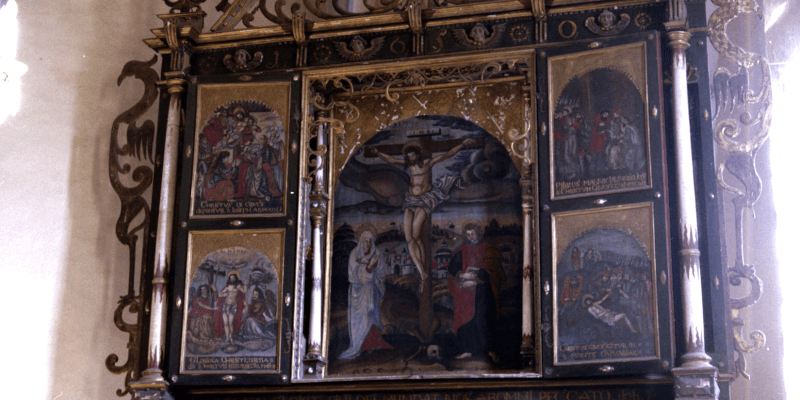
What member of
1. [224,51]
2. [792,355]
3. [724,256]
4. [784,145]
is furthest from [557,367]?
[224,51]

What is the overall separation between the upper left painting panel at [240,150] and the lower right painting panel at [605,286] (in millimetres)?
2202

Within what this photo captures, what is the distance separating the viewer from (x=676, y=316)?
7039 millimetres

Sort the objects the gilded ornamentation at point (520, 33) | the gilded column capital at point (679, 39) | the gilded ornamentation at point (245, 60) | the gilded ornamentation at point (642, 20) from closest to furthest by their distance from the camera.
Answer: the gilded column capital at point (679, 39), the gilded ornamentation at point (642, 20), the gilded ornamentation at point (520, 33), the gilded ornamentation at point (245, 60)

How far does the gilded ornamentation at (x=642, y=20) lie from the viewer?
7.62m

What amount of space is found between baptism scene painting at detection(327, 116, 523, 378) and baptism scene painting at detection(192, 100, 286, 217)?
0.59 metres

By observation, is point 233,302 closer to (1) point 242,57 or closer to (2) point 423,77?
(1) point 242,57

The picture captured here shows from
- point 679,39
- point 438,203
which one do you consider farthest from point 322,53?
point 679,39

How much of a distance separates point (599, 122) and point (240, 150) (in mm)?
2756

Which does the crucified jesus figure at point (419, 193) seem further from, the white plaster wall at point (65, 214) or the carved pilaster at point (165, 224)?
the white plaster wall at point (65, 214)

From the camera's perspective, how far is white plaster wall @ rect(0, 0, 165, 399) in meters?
8.09

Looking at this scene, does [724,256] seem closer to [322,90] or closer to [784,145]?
[784,145]

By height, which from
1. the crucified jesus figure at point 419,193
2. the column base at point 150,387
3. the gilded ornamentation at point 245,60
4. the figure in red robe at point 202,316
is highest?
the gilded ornamentation at point 245,60

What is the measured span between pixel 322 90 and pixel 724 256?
11.0 ft

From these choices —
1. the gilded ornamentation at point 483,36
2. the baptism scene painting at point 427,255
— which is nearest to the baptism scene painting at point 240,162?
the baptism scene painting at point 427,255
